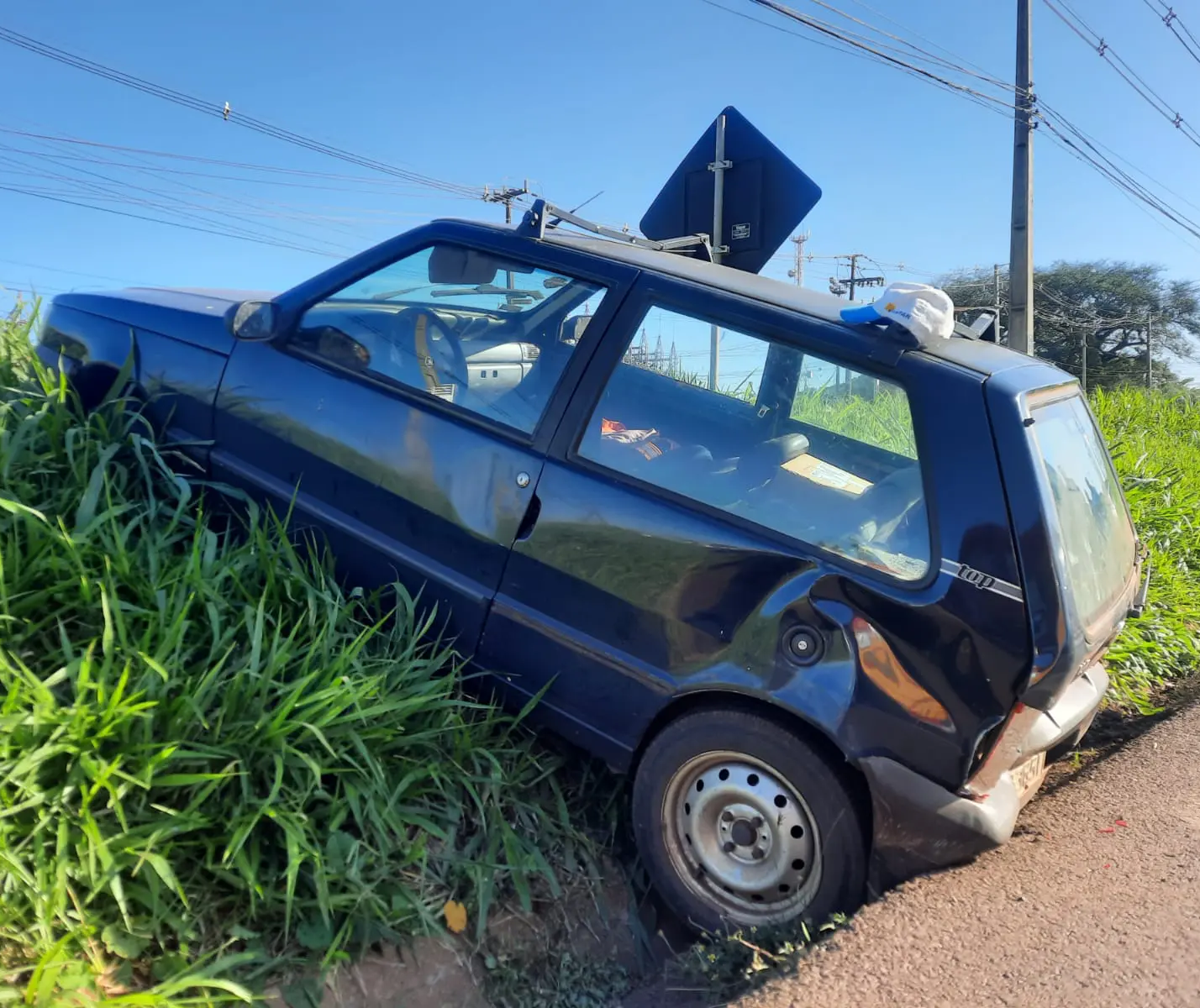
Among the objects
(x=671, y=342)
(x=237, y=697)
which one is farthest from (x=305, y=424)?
(x=671, y=342)

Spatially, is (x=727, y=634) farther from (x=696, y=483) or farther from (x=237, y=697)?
(x=237, y=697)

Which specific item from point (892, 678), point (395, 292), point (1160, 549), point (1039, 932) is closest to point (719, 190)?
point (395, 292)

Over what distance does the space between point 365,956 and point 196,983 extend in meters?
0.45

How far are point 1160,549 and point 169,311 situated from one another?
553 cm

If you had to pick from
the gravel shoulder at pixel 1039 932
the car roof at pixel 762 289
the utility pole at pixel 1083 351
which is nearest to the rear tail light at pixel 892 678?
the gravel shoulder at pixel 1039 932

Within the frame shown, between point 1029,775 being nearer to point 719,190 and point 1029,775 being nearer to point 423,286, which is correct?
point 423,286

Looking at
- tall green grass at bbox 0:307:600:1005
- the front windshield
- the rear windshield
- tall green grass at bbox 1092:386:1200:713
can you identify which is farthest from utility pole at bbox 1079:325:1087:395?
tall green grass at bbox 0:307:600:1005

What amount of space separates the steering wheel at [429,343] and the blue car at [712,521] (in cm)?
1

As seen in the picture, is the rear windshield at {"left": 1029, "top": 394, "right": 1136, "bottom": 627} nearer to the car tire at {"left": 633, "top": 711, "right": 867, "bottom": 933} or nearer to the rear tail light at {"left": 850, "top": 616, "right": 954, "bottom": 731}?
the rear tail light at {"left": 850, "top": 616, "right": 954, "bottom": 731}

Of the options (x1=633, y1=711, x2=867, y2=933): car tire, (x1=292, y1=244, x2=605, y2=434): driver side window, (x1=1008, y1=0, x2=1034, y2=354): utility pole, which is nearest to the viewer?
(x1=633, y1=711, x2=867, y2=933): car tire

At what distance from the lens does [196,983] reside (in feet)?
6.32

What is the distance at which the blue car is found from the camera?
2.25 metres

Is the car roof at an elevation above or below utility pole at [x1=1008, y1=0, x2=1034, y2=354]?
below

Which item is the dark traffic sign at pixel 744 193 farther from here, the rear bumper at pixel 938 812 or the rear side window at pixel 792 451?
the rear bumper at pixel 938 812
